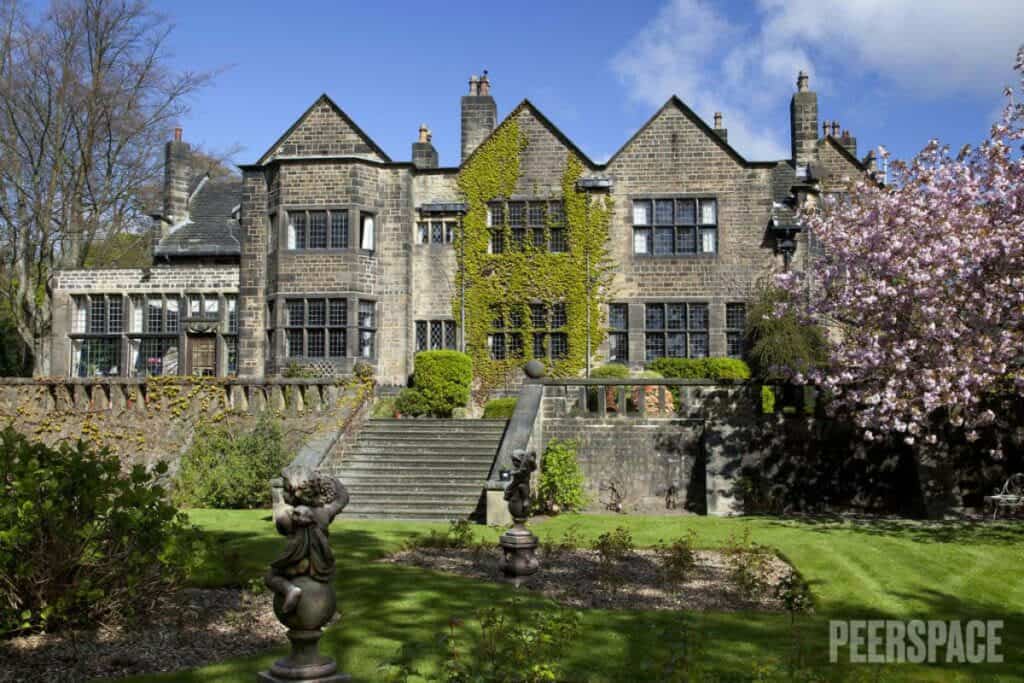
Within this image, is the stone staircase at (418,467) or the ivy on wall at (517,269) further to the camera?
the ivy on wall at (517,269)

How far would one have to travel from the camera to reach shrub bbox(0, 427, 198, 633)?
7.57 m

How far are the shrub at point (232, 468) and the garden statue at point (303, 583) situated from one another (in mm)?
13676

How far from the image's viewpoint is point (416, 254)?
2717 cm

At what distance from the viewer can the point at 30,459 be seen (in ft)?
25.8

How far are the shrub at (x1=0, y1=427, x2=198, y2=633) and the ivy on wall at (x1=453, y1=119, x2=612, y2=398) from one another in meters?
18.5

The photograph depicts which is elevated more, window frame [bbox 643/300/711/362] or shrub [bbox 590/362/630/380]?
window frame [bbox 643/300/711/362]

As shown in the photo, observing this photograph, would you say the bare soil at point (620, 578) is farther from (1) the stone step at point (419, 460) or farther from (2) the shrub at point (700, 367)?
(2) the shrub at point (700, 367)

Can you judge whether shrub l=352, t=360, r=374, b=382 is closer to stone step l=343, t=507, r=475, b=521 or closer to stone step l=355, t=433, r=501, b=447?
stone step l=355, t=433, r=501, b=447

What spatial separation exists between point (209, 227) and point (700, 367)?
58.6ft

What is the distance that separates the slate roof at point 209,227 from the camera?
29422 millimetres

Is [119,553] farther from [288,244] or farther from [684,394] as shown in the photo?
[288,244]

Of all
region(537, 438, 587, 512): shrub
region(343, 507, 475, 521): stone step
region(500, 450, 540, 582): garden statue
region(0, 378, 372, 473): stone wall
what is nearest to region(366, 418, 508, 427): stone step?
region(0, 378, 372, 473): stone wall

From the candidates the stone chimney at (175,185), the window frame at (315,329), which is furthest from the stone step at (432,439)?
the stone chimney at (175,185)

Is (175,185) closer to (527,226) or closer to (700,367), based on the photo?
(527,226)
